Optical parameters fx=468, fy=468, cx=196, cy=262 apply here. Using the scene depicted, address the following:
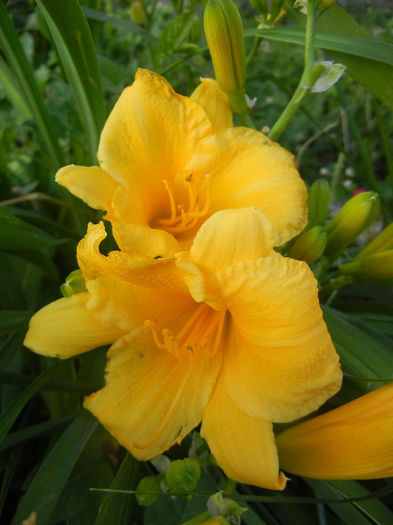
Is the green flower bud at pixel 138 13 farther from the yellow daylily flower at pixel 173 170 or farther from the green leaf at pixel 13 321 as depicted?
the green leaf at pixel 13 321

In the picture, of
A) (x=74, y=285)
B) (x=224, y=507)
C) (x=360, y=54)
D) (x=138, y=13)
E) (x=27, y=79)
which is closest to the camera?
(x=224, y=507)

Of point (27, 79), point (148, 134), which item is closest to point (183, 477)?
point (148, 134)

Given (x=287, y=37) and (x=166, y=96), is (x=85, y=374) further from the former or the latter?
(x=287, y=37)

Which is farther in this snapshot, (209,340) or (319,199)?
(319,199)

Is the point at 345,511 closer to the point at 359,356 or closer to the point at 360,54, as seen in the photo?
the point at 359,356

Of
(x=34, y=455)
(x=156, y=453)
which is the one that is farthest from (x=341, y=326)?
(x=34, y=455)

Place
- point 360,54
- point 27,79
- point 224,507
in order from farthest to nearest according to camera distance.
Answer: point 27,79
point 360,54
point 224,507

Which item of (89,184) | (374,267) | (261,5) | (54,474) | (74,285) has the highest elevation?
(261,5)

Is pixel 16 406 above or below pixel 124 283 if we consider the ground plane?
below
